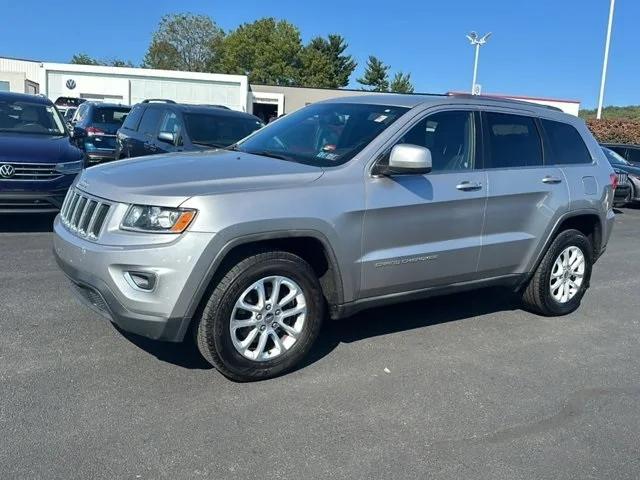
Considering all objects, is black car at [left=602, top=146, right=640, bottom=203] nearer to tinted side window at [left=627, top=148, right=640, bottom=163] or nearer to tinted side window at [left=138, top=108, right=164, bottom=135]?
tinted side window at [left=627, top=148, right=640, bottom=163]

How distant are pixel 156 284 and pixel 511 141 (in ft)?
10.5

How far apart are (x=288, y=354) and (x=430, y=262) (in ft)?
4.22

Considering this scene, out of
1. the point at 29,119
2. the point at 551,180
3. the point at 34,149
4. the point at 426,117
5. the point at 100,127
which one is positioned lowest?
the point at 34,149

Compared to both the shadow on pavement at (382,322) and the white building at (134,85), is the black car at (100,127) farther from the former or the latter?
the white building at (134,85)

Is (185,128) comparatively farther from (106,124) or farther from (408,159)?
(106,124)

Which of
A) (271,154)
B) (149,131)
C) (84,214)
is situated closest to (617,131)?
(149,131)

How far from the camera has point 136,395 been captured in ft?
12.2

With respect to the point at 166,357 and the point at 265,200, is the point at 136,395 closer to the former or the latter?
the point at 166,357

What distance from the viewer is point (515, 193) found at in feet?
16.9

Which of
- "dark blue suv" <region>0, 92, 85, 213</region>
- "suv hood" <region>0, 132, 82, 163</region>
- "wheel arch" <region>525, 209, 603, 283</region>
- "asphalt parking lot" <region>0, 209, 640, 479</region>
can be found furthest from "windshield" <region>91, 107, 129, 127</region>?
"wheel arch" <region>525, 209, 603, 283</region>

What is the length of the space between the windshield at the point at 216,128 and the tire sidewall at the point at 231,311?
5552mm

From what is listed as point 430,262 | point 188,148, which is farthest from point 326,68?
point 430,262

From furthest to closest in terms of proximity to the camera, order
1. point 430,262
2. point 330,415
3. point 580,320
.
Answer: point 580,320 → point 430,262 → point 330,415

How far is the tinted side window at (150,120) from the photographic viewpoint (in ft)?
33.8
